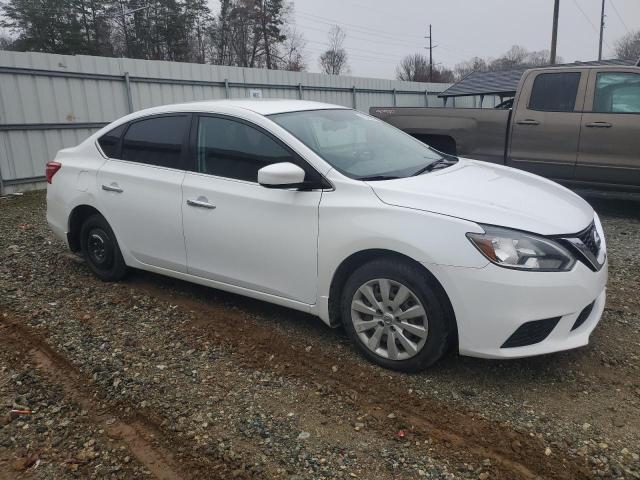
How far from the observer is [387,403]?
2912mm

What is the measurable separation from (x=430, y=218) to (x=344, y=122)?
1.51 m

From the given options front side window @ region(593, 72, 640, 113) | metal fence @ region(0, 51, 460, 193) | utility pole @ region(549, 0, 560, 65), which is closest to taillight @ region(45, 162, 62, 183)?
metal fence @ region(0, 51, 460, 193)

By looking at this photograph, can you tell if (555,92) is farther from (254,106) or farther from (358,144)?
(254,106)

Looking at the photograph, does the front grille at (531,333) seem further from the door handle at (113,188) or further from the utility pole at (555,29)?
the utility pole at (555,29)

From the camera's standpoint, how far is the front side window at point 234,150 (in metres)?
3.67

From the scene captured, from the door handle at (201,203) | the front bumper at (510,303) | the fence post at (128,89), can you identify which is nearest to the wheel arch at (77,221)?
the door handle at (201,203)

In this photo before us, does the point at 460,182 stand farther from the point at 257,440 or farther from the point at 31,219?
the point at 31,219

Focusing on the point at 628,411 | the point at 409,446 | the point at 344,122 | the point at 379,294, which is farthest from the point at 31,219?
the point at 628,411

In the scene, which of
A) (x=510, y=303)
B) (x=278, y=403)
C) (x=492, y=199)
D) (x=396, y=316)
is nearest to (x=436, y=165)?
(x=492, y=199)

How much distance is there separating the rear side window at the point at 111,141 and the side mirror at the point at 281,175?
77.8 inches

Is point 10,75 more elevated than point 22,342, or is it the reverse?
point 10,75

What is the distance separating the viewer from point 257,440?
8.67ft

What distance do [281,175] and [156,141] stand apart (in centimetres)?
159

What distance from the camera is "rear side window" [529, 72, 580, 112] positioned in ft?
22.0
